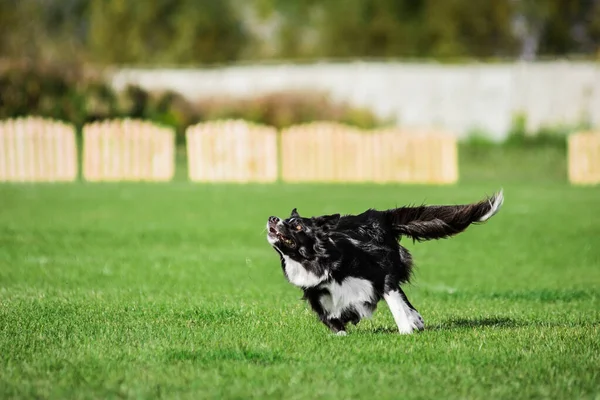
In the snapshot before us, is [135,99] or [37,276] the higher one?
[135,99]

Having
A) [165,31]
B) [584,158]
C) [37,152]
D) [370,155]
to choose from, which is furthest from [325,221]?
[165,31]

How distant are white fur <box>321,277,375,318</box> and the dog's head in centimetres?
30

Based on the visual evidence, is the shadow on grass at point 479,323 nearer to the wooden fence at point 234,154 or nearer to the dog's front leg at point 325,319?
the dog's front leg at point 325,319

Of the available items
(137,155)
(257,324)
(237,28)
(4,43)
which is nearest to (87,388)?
(257,324)

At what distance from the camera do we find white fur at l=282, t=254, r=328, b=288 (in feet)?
24.3

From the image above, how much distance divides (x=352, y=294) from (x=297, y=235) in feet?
1.95

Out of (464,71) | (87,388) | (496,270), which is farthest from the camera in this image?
(464,71)

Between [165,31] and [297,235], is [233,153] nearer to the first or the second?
[297,235]

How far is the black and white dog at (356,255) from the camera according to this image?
7.40m

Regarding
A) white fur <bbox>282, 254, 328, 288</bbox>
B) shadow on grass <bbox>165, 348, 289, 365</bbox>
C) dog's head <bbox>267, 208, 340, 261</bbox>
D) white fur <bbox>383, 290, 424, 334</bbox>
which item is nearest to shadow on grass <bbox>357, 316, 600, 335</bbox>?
white fur <bbox>383, 290, 424, 334</bbox>

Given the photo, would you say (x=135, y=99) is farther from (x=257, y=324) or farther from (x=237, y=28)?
→ (x=257, y=324)

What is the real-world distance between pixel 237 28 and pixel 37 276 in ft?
154

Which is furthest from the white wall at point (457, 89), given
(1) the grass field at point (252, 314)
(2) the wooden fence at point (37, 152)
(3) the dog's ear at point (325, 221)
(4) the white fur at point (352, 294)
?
(4) the white fur at point (352, 294)

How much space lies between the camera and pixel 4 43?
158ft
